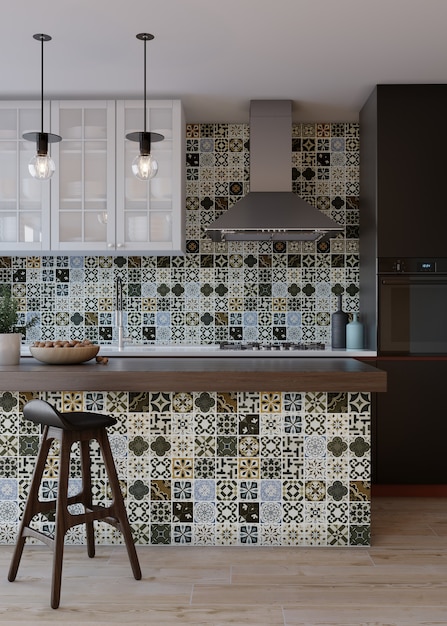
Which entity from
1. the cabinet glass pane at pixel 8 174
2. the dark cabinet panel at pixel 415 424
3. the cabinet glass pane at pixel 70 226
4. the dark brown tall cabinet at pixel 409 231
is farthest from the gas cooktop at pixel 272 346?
the cabinet glass pane at pixel 8 174

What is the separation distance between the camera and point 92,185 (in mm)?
4613

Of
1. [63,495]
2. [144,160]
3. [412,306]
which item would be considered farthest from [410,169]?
[63,495]

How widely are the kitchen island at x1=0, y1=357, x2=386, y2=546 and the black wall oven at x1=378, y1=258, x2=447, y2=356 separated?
123 centimetres

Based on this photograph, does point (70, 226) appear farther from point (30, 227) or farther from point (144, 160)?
point (144, 160)

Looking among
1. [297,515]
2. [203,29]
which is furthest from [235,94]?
[297,515]

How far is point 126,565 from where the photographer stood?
2918 millimetres

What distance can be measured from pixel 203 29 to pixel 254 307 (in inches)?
84.3

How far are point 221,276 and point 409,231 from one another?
1.46 m

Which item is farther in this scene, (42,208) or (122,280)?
(122,280)

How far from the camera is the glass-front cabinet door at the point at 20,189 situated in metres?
4.60

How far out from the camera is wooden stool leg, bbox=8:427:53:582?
2703mm

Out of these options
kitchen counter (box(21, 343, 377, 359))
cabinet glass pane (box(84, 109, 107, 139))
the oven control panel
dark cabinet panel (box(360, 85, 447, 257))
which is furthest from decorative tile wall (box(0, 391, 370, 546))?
cabinet glass pane (box(84, 109, 107, 139))

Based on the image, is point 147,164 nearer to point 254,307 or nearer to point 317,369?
point 317,369

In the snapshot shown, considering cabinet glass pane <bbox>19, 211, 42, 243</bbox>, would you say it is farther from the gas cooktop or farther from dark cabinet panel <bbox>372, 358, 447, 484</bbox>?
dark cabinet panel <bbox>372, 358, 447, 484</bbox>
